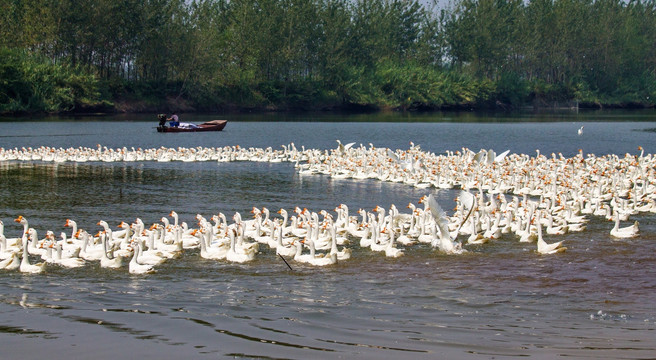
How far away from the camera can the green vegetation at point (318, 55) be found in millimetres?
94312

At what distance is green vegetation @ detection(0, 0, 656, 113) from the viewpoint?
309 feet

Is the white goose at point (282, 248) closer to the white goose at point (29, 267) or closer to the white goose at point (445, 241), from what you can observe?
the white goose at point (445, 241)

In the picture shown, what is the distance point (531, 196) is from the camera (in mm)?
27672

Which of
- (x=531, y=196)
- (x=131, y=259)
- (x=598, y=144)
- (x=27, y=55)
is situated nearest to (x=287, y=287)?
(x=131, y=259)

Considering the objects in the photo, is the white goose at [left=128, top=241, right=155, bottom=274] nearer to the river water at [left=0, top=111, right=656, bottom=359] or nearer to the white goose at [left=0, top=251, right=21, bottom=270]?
the river water at [left=0, top=111, right=656, bottom=359]

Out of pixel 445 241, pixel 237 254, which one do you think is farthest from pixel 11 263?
pixel 445 241

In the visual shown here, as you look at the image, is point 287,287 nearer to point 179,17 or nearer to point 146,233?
point 146,233

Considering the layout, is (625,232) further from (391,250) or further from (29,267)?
(29,267)

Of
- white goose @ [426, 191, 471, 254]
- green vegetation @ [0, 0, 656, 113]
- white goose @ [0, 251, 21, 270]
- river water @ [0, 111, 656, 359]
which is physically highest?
green vegetation @ [0, 0, 656, 113]

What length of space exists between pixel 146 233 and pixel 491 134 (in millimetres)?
52479

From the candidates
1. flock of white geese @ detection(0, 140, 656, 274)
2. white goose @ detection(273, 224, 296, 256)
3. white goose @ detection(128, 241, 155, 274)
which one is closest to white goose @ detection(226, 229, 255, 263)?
flock of white geese @ detection(0, 140, 656, 274)

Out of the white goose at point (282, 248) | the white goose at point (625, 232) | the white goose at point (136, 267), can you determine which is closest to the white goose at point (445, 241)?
the white goose at point (282, 248)

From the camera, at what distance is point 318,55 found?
121 metres

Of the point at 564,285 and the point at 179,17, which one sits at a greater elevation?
the point at 179,17
